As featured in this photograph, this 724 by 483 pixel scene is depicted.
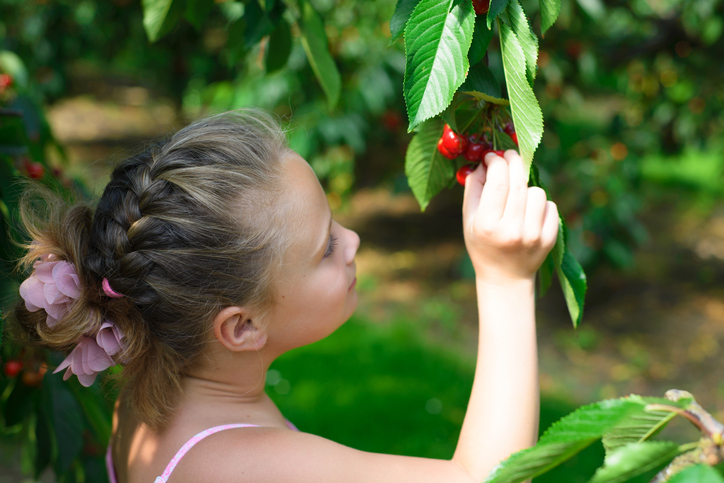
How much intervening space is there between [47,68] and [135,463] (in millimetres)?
4737

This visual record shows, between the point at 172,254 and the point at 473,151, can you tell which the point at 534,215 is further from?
the point at 172,254

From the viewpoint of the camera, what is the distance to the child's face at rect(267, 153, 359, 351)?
1.04 metres

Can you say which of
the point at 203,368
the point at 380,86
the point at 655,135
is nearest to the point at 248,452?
the point at 203,368

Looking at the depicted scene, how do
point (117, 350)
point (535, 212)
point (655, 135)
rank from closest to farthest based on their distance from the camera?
point (535, 212)
point (117, 350)
point (655, 135)

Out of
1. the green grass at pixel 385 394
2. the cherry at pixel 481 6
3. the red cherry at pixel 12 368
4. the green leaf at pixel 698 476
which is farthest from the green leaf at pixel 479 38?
the green grass at pixel 385 394

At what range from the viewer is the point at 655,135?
3.68 metres

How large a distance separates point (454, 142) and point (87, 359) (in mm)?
722

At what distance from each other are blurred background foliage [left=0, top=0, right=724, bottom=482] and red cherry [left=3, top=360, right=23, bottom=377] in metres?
0.02

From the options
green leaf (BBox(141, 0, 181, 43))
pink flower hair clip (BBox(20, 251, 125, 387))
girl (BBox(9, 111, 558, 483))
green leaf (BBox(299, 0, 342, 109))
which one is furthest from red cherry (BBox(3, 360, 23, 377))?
green leaf (BBox(299, 0, 342, 109))

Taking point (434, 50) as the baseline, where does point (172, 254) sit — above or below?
below

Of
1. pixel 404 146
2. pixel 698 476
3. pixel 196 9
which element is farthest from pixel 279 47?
pixel 404 146

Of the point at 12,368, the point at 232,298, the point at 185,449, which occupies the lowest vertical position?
the point at 12,368

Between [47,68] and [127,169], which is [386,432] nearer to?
[127,169]

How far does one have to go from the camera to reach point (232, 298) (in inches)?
40.5
